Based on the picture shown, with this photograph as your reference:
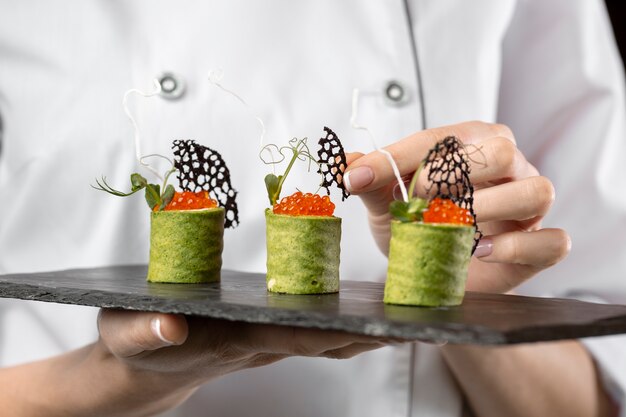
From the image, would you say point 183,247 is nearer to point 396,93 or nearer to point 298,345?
point 298,345

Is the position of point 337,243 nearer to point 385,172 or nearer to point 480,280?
point 385,172

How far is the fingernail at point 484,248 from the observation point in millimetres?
1405

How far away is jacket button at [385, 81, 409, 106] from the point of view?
6.23ft

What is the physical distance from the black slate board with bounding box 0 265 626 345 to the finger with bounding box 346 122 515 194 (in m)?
0.18

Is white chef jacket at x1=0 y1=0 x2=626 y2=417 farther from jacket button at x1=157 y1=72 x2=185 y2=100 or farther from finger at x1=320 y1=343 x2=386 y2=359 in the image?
finger at x1=320 y1=343 x2=386 y2=359

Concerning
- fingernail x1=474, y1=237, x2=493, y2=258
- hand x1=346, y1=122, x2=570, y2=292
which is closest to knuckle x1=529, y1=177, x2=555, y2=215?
hand x1=346, y1=122, x2=570, y2=292

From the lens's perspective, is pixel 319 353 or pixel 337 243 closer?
pixel 319 353

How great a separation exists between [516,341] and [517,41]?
1.39m

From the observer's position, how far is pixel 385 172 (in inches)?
53.0

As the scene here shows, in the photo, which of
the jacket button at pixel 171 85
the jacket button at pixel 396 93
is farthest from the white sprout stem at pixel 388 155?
the jacket button at pixel 171 85

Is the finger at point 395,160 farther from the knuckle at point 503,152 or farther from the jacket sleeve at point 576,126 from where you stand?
the jacket sleeve at point 576,126

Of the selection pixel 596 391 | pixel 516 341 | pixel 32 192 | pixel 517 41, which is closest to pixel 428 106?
pixel 517 41

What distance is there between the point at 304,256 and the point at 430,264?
0.80 feet

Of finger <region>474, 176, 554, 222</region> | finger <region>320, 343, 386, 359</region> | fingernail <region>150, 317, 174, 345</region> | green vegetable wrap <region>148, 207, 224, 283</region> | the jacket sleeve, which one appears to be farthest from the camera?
the jacket sleeve
